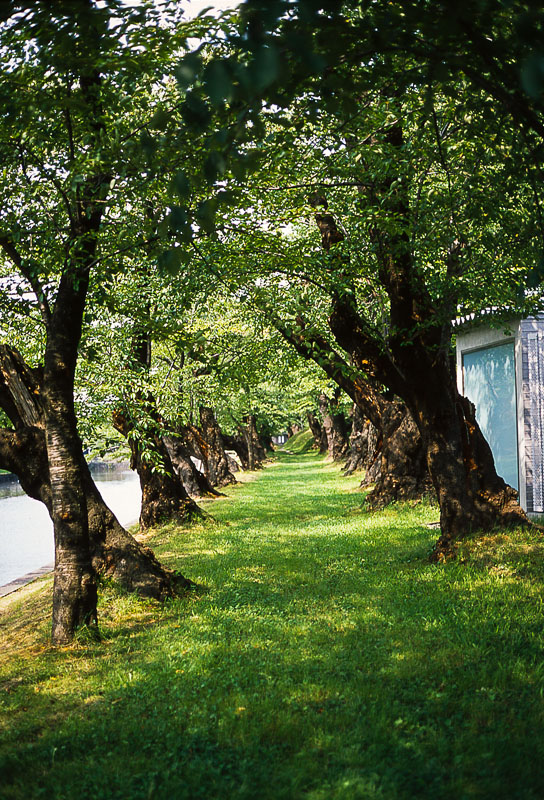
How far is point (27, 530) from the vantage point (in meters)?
24.9

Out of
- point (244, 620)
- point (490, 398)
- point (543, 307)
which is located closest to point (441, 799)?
point (244, 620)

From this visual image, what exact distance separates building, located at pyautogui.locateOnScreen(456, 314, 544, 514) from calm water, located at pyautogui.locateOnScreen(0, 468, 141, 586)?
10772mm

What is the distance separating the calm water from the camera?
17688 millimetres

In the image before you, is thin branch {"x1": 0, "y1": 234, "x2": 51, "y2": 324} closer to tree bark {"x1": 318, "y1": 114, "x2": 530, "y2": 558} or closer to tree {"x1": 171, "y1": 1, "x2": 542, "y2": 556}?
tree {"x1": 171, "y1": 1, "x2": 542, "y2": 556}

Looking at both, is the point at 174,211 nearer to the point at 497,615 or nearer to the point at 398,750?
the point at 398,750

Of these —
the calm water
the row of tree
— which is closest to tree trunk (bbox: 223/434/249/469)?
the calm water

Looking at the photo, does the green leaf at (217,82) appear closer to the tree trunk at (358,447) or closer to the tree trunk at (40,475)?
the tree trunk at (40,475)

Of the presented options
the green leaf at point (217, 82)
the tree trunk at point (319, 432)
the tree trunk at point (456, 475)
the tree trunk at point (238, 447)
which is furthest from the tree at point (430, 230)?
the tree trunk at point (319, 432)

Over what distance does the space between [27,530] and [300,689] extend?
70.5 feet

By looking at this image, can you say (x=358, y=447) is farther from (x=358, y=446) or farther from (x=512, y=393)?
(x=512, y=393)

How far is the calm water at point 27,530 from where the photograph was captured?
58.0ft

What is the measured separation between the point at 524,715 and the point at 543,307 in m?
6.28

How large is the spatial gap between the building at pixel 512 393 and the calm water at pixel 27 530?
10772 mm

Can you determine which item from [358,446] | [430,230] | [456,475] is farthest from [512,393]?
[358,446]
